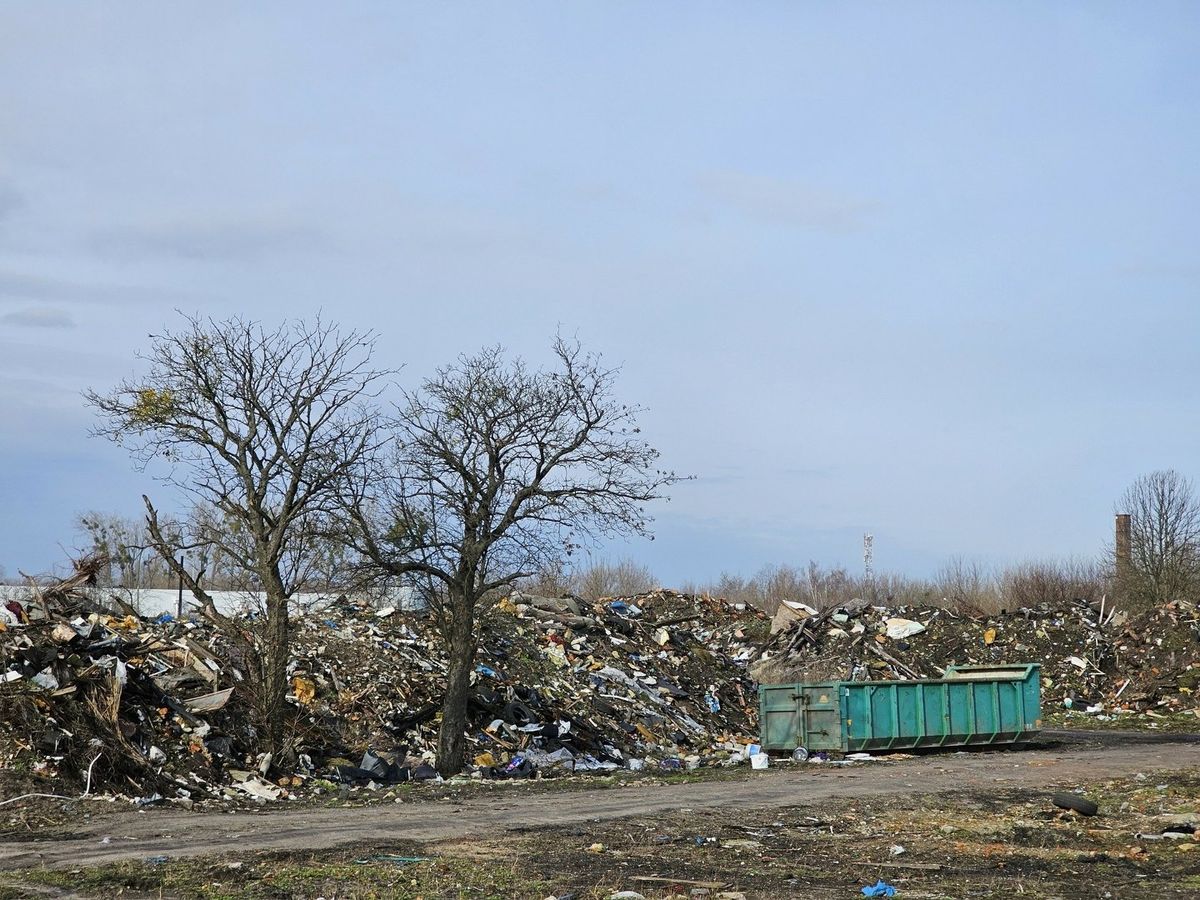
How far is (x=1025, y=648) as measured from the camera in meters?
31.8

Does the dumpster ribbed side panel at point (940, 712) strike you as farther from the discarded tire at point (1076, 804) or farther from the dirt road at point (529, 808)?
the discarded tire at point (1076, 804)

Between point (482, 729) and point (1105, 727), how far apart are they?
14367 millimetres

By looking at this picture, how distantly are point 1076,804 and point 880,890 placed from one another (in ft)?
16.9

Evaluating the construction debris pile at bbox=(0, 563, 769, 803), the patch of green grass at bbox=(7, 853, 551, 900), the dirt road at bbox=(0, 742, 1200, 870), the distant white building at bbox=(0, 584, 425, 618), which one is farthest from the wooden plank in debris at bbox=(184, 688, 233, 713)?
the patch of green grass at bbox=(7, 853, 551, 900)

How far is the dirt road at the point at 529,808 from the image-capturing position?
11219 mm

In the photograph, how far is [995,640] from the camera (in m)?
32.2

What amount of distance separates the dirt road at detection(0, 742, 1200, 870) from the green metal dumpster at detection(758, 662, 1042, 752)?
27.2 inches

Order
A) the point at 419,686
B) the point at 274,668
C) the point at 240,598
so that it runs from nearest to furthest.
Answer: the point at 274,668 < the point at 419,686 < the point at 240,598

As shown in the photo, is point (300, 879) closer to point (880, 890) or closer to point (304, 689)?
point (880, 890)

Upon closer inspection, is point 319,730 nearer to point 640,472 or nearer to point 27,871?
point 640,472

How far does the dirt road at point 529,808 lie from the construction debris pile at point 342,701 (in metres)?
1.67

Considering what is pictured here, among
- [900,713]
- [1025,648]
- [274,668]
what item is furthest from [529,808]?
[1025,648]

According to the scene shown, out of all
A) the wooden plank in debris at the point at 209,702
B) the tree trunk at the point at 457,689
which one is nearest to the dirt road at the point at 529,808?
the tree trunk at the point at 457,689

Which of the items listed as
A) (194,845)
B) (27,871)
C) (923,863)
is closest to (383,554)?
(194,845)
